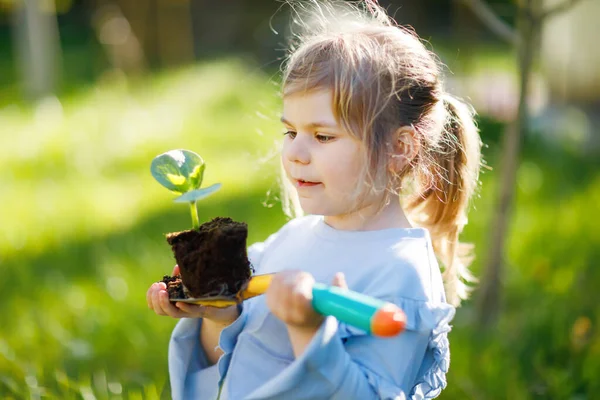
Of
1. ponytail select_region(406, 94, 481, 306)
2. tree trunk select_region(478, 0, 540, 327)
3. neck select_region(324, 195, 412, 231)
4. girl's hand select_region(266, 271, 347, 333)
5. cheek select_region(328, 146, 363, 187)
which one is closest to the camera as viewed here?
girl's hand select_region(266, 271, 347, 333)

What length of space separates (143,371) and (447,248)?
133 centimetres

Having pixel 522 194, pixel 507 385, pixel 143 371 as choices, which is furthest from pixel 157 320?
pixel 522 194

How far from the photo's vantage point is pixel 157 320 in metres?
3.27

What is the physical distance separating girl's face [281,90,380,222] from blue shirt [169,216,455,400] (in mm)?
120

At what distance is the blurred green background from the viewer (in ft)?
9.36

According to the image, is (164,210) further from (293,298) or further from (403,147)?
(293,298)

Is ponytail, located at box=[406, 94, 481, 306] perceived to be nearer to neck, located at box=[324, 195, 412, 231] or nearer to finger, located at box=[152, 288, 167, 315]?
neck, located at box=[324, 195, 412, 231]

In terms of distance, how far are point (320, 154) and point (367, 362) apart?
1.49ft

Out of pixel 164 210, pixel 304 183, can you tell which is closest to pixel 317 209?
pixel 304 183

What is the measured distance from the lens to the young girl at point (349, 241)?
1.64 metres

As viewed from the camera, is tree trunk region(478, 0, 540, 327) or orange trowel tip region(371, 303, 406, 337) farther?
tree trunk region(478, 0, 540, 327)

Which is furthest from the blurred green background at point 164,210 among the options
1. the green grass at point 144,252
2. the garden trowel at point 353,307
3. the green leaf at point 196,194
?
the garden trowel at point 353,307

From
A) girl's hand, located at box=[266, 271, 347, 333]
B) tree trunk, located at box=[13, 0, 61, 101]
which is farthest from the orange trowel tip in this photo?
tree trunk, located at box=[13, 0, 61, 101]

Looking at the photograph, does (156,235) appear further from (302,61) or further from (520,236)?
(302,61)
